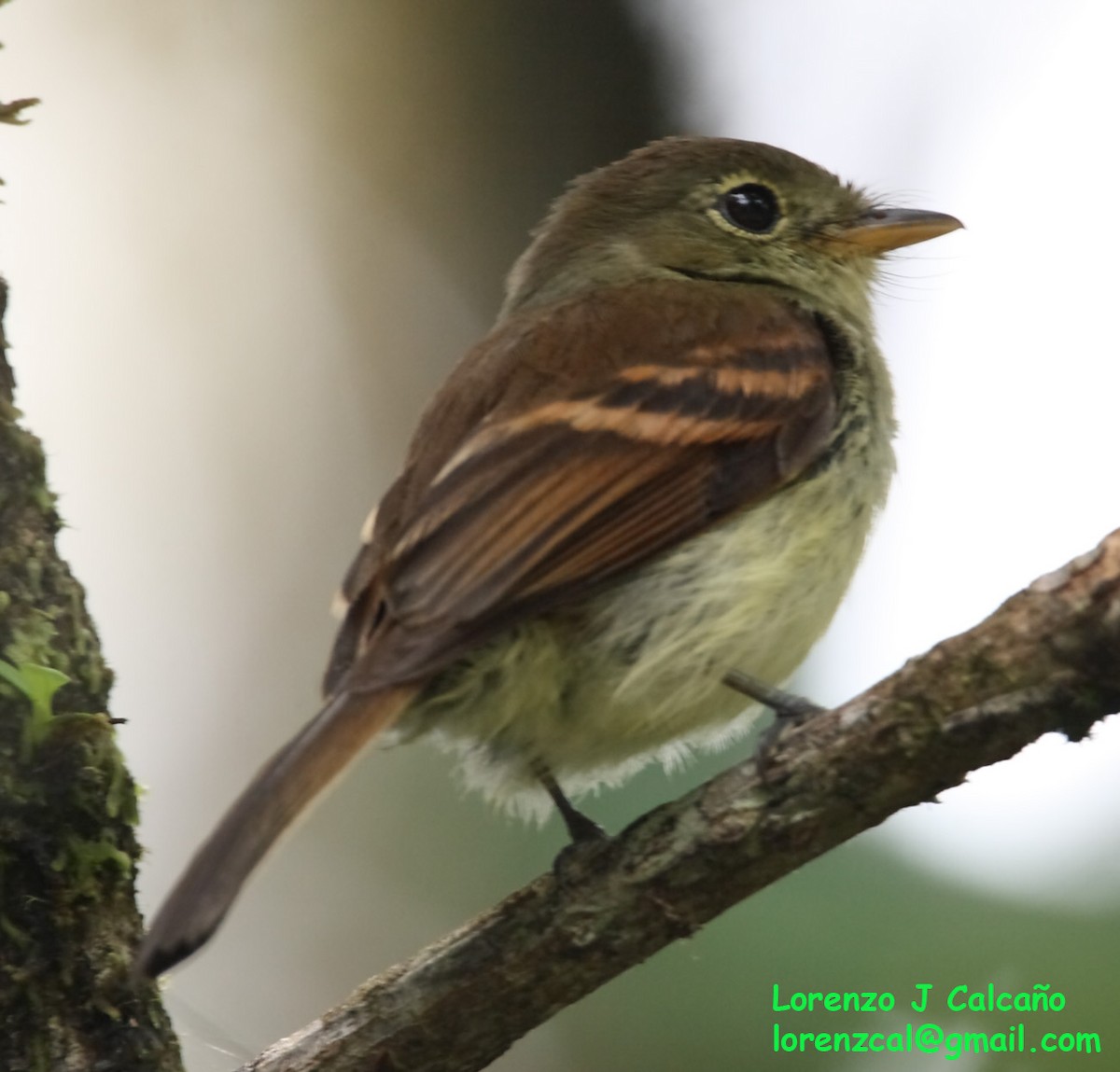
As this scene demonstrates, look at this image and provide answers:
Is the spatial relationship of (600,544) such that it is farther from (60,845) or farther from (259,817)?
(60,845)

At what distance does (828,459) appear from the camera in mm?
3562

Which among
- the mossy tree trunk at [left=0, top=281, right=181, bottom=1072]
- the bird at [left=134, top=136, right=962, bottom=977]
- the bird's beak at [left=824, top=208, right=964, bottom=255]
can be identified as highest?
the bird's beak at [left=824, top=208, right=964, bottom=255]

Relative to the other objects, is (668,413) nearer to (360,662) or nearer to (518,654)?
(518,654)

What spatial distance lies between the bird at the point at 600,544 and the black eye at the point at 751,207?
57 centimetres

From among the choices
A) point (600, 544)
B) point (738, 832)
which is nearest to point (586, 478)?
point (600, 544)

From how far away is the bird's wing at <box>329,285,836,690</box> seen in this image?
3027 millimetres

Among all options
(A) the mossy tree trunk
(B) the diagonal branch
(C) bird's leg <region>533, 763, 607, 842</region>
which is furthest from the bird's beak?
(A) the mossy tree trunk

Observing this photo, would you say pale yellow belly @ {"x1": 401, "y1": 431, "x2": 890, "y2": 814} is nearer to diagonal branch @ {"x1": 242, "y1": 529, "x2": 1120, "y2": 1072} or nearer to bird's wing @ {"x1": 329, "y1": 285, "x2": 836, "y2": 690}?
bird's wing @ {"x1": 329, "y1": 285, "x2": 836, "y2": 690}

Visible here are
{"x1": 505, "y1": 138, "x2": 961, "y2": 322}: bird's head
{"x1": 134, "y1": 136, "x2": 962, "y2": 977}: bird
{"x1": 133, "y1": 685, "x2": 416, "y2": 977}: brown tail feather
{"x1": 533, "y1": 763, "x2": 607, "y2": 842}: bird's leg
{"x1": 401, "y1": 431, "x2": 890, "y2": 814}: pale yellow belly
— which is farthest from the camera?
{"x1": 505, "y1": 138, "x2": 961, "y2": 322}: bird's head

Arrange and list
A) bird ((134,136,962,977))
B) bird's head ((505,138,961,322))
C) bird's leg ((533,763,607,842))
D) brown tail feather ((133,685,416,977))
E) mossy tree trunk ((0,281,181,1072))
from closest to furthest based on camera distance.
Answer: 1. brown tail feather ((133,685,416,977))
2. mossy tree trunk ((0,281,181,1072))
3. bird ((134,136,962,977))
4. bird's leg ((533,763,607,842))
5. bird's head ((505,138,961,322))

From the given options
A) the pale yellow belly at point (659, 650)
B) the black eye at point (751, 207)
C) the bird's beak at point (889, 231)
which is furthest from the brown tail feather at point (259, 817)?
the bird's beak at point (889, 231)

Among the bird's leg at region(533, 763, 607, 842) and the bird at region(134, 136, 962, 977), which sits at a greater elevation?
the bird at region(134, 136, 962, 977)

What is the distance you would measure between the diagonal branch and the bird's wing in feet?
1.71

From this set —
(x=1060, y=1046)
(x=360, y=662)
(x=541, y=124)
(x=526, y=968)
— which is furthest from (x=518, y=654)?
(x=541, y=124)
